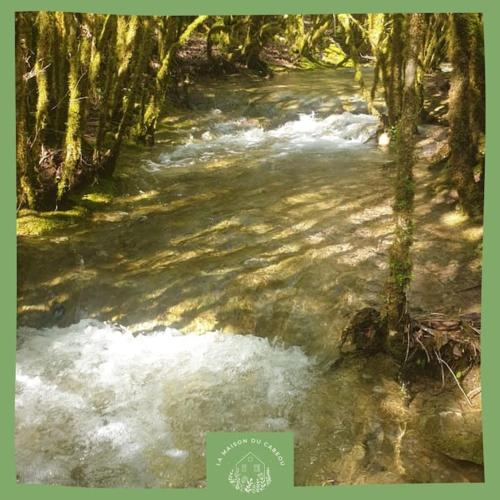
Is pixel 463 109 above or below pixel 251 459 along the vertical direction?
above

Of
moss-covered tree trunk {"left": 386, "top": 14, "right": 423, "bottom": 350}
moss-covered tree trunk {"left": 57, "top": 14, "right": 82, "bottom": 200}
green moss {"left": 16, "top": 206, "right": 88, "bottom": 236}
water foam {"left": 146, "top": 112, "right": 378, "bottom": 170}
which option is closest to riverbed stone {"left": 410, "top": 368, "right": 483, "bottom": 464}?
moss-covered tree trunk {"left": 386, "top": 14, "right": 423, "bottom": 350}

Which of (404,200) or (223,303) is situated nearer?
(404,200)

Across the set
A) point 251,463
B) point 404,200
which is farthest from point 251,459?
point 404,200

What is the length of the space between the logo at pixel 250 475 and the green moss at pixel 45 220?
8.96 feet

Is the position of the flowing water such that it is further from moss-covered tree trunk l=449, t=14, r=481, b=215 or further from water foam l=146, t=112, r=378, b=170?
moss-covered tree trunk l=449, t=14, r=481, b=215

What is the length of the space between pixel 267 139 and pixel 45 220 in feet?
7.62

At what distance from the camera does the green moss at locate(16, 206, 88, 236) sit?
5441mm

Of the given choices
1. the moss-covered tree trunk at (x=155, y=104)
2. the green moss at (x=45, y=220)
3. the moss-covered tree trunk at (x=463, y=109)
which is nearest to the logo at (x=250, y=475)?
the green moss at (x=45, y=220)

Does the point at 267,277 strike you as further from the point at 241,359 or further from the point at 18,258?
the point at 18,258

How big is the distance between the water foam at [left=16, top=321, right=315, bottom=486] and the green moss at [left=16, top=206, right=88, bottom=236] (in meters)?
0.94

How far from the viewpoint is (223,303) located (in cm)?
529

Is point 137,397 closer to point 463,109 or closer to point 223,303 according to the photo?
point 223,303


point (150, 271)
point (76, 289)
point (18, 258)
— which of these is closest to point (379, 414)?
point (150, 271)

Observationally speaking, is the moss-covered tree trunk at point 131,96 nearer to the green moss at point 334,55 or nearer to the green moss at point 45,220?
the green moss at point 45,220
